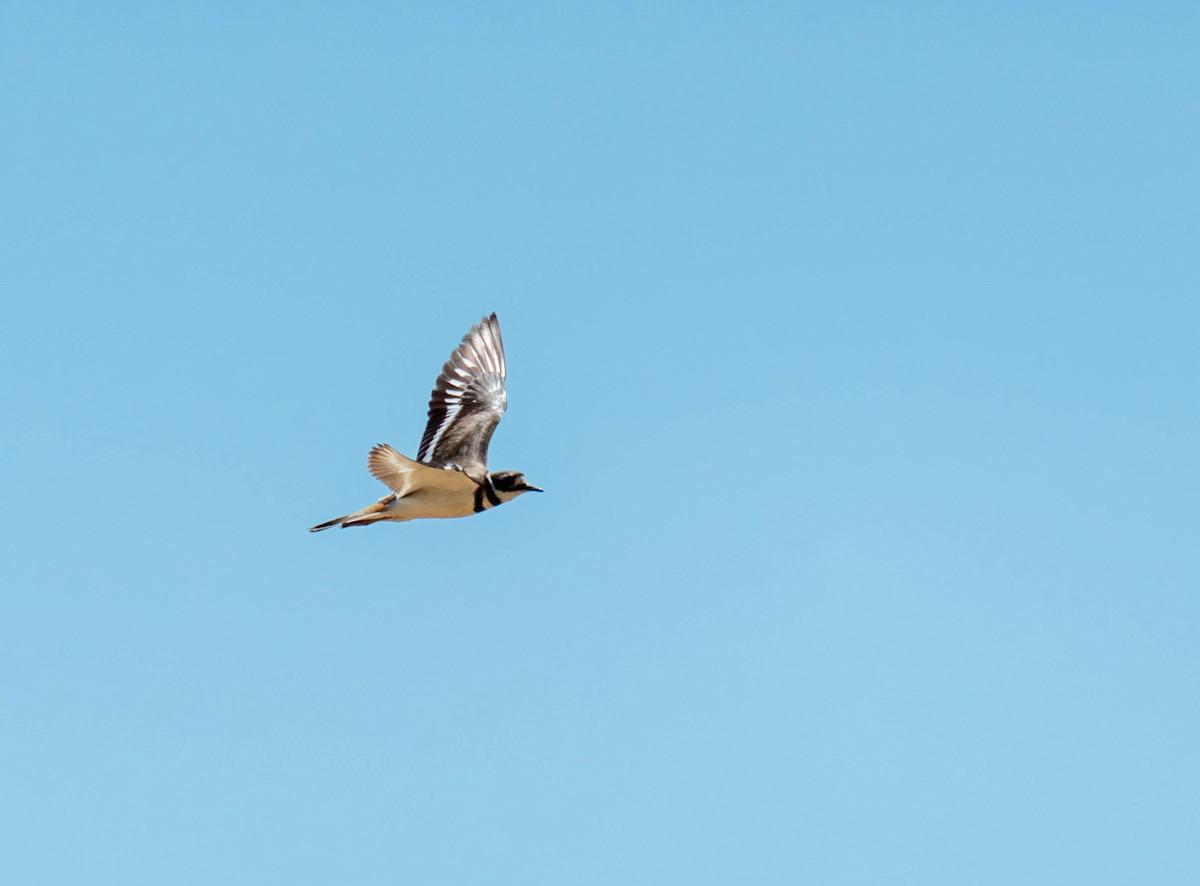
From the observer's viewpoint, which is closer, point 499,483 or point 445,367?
point 499,483

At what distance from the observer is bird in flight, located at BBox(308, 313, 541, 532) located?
2489 centimetres

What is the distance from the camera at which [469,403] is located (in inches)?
1175

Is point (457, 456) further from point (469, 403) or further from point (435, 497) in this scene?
point (435, 497)

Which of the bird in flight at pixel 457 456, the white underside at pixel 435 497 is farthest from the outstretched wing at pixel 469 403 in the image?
the white underside at pixel 435 497

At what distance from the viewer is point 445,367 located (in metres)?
30.5

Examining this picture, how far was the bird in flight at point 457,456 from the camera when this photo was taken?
24.9 m

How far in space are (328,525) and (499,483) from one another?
2910 mm

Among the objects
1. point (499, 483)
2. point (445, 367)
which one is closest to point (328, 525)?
point (499, 483)

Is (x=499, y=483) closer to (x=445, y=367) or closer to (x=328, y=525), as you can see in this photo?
(x=328, y=525)

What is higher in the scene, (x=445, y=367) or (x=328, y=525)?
(x=445, y=367)

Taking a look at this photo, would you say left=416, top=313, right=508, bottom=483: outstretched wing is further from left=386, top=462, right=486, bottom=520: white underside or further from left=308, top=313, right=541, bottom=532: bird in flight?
left=386, top=462, right=486, bottom=520: white underside

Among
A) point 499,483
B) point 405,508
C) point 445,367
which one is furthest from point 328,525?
point 445,367

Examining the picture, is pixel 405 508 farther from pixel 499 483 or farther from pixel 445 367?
pixel 445 367

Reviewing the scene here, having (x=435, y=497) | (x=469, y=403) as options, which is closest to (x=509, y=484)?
(x=435, y=497)
